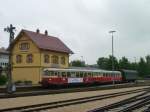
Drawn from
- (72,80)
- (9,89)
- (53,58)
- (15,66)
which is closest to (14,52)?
(15,66)

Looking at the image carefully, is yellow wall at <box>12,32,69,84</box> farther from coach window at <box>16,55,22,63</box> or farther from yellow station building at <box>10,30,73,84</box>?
coach window at <box>16,55,22,63</box>

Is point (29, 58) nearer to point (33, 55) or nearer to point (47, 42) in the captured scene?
point (33, 55)

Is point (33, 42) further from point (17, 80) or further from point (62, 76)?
point (62, 76)

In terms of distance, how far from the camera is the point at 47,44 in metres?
68.5

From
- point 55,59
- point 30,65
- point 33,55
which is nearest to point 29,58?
point 33,55

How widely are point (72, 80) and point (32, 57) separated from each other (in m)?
16.6

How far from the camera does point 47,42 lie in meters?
69.4

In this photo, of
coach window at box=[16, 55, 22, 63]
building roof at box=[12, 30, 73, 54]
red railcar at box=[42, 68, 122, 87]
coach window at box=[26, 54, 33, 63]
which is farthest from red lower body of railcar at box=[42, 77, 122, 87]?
coach window at box=[16, 55, 22, 63]

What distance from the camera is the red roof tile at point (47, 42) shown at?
218 ft

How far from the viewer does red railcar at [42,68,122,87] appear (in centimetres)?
4766

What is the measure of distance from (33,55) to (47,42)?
14.2ft

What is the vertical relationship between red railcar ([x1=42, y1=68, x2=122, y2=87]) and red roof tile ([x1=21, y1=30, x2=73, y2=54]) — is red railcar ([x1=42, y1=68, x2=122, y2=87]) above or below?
below

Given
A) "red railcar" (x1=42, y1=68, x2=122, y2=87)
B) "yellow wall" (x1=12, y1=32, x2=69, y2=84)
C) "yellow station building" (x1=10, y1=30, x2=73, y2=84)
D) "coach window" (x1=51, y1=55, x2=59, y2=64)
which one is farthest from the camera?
"coach window" (x1=51, y1=55, x2=59, y2=64)

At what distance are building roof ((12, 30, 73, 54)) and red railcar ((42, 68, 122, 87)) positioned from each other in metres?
10.7
